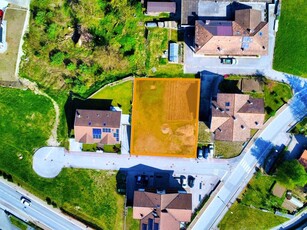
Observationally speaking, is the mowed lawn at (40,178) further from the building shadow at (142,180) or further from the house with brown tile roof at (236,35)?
the house with brown tile roof at (236,35)

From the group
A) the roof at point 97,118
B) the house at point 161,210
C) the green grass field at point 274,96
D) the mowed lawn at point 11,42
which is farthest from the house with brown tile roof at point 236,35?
the mowed lawn at point 11,42

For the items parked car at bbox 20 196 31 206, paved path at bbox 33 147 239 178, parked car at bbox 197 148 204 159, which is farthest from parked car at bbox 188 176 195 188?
parked car at bbox 20 196 31 206

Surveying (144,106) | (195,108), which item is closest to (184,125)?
(195,108)

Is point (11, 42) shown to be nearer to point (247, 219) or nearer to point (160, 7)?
point (160, 7)

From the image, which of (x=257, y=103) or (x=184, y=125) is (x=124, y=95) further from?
(x=257, y=103)

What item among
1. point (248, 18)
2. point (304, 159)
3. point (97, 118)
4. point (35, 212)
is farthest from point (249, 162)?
point (35, 212)

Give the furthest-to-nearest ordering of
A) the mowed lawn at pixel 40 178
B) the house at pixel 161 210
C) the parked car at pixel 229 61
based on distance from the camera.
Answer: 1. the mowed lawn at pixel 40 178
2. the parked car at pixel 229 61
3. the house at pixel 161 210

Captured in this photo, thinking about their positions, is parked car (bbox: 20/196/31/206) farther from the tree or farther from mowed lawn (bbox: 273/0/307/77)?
mowed lawn (bbox: 273/0/307/77)
